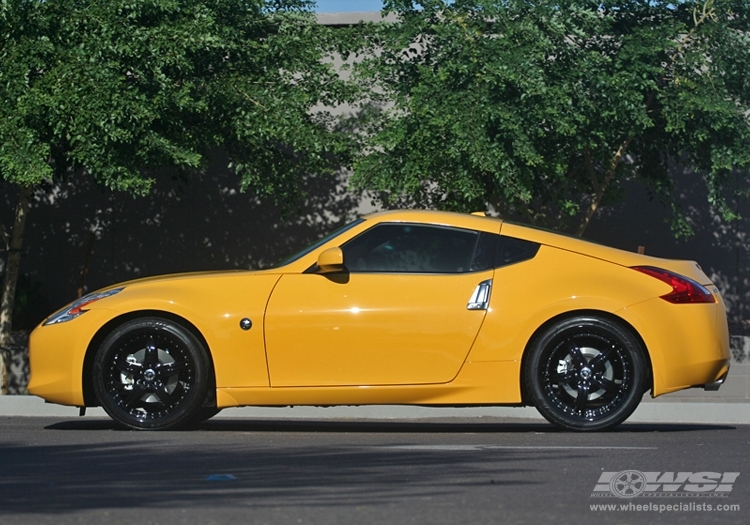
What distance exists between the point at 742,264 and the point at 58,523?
1490cm

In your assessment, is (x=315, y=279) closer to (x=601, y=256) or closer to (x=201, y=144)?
(x=601, y=256)

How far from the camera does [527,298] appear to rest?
26.7 feet

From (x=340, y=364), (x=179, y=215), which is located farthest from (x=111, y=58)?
(x=340, y=364)

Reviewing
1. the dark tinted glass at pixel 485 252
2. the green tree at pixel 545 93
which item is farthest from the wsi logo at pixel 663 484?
the green tree at pixel 545 93

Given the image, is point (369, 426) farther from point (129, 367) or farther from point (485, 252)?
point (129, 367)

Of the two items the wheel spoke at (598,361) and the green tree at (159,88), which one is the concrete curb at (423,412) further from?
the wheel spoke at (598,361)

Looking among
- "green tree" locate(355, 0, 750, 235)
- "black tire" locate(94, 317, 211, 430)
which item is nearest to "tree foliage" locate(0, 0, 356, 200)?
"green tree" locate(355, 0, 750, 235)

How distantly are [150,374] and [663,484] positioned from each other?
3797 mm

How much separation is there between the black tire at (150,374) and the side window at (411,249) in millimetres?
1215

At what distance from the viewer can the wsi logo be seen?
5.33 meters

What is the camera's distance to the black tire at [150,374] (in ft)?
26.8

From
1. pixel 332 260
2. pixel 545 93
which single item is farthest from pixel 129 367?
pixel 545 93

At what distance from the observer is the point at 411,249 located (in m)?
8.32

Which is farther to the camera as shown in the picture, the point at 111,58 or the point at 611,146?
the point at 611,146
